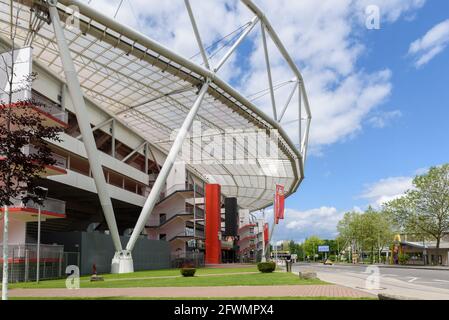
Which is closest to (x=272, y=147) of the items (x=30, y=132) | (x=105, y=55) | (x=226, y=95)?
(x=226, y=95)

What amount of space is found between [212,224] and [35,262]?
42788mm

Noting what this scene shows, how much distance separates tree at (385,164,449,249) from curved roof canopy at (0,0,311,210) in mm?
17398

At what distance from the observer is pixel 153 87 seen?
174 ft

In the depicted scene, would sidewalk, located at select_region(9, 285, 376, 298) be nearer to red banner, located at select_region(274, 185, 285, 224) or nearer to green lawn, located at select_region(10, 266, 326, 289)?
green lawn, located at select_region(10, 266, 326, 289)

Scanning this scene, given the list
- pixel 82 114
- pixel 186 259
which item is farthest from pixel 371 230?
pixel 82 114

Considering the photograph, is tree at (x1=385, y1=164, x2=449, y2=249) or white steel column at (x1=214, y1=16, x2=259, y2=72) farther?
tree at (x1=385, y1=164, x2=449, y2=249)

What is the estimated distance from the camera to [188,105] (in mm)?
59375

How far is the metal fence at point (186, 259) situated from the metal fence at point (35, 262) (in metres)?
24.6

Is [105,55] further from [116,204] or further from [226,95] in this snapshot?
[116,204]

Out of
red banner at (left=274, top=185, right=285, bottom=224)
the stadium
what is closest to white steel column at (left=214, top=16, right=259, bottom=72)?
the stadium

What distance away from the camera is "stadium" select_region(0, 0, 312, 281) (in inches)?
1406

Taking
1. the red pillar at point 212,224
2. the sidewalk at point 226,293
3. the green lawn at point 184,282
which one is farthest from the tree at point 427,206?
the sidewalk at point 226,293

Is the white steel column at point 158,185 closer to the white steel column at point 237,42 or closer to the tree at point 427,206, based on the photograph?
the white steel column at point 237,42

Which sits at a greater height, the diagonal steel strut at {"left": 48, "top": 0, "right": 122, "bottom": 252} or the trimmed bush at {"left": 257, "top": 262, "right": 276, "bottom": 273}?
the diagonal steel strut at {"left": 48, "top": 0, "right": 122, "bottom": 252}
